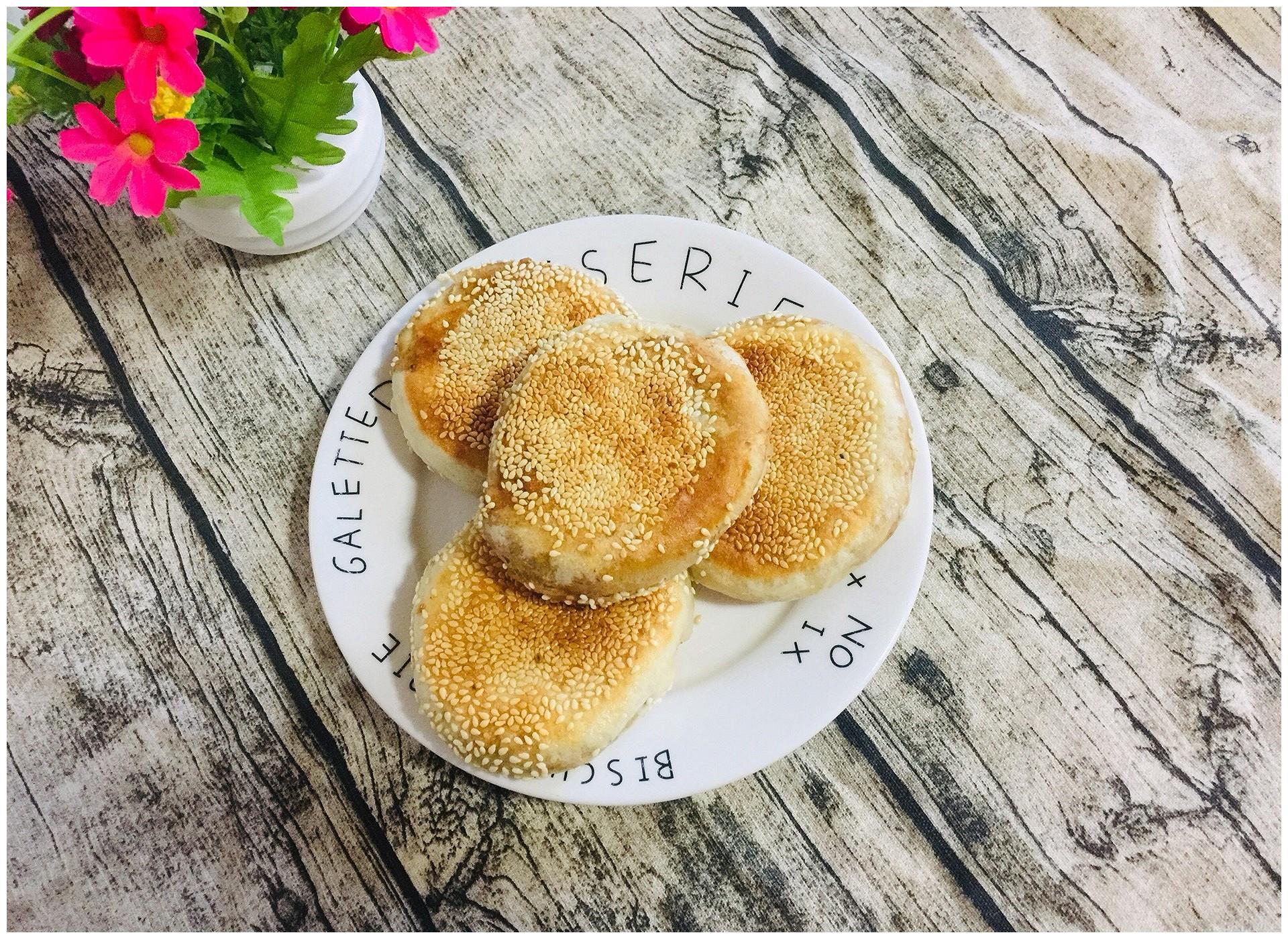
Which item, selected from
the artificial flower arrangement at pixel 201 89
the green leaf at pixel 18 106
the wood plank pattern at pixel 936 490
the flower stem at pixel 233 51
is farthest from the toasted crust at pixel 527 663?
the green leaf at pixel 18 106

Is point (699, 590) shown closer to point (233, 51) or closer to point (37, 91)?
point (233, 51)

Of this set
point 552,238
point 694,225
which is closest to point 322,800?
point 552,238

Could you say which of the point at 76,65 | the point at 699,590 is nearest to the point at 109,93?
the point at 76,65

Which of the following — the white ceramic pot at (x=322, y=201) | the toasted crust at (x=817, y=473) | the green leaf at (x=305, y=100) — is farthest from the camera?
the white ceramic pot at (x=322, y=201)

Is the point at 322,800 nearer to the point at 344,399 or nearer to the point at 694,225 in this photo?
the point at 344,399

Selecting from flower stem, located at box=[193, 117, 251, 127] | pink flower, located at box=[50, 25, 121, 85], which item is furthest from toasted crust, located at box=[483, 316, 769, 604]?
pink flower, located at box=[50, 25, 121, 85]

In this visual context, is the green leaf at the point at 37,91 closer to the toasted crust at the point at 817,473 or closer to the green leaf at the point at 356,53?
the green leaf at the point at 356,53
